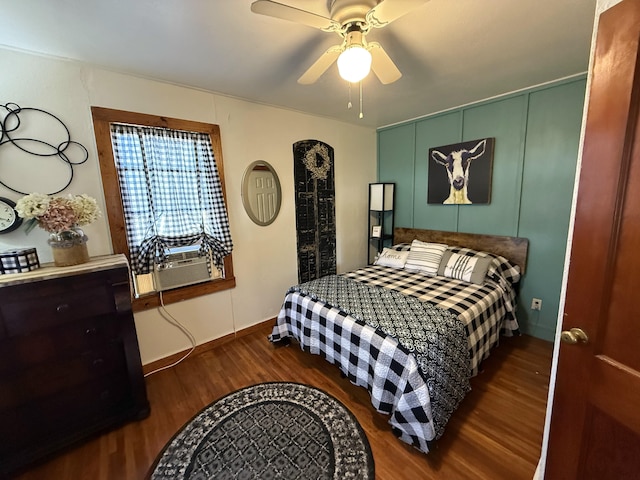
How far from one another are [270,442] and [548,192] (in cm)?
302

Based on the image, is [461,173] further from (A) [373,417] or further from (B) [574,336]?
(A) [373,417]

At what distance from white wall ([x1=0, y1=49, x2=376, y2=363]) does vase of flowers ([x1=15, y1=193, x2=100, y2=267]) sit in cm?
30

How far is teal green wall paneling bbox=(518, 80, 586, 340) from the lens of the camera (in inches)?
87.3

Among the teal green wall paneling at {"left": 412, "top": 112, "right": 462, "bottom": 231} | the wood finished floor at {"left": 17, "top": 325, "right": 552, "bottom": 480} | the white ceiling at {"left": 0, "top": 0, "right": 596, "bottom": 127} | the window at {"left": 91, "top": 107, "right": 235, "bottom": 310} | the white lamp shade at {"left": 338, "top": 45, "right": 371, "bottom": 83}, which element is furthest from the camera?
the teal green wall paneling at {"left": 412, "top": 112, "right": 462, "bottom": 231}

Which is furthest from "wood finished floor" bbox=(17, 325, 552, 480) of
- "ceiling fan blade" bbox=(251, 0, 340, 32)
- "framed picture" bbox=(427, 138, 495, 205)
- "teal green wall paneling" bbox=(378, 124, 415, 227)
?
"ceiling fan blade" bbox=(251, 0, 340, 32)

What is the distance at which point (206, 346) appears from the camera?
2.48 metres

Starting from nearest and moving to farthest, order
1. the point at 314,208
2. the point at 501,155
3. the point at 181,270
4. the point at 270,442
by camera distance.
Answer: the point at 270,442 < the point at 181,270 < the point at 501,155 < the point at 314,208

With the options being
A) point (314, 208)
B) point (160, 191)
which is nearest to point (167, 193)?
point (160, 191)

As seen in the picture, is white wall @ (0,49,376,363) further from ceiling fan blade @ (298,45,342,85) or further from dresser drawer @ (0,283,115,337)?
ceiling fan blade @ (298,45,342,85)

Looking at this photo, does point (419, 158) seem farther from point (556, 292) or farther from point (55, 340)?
point (55, 340)

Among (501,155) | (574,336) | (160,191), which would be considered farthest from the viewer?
(501,155)

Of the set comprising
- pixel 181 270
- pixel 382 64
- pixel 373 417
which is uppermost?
pixel 382 64

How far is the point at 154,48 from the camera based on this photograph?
5.25ft

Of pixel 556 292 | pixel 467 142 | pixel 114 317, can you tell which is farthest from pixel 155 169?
pixel 556 292
